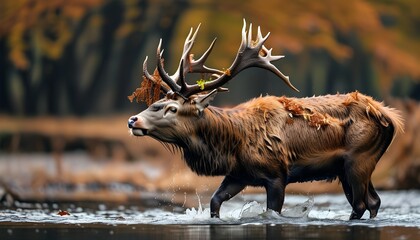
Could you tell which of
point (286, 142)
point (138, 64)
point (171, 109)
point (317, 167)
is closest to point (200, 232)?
point (171, 109)

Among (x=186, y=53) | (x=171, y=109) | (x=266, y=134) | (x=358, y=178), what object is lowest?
(x=358, y=178)

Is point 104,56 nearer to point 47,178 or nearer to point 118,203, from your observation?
point 47,178

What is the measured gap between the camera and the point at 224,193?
1805 centimetres

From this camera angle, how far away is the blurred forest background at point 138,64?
28312 mm

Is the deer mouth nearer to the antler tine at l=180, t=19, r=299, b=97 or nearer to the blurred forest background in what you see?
the antler tine at l=180, t=19, r=299, b=97

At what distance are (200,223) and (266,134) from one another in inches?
62.3

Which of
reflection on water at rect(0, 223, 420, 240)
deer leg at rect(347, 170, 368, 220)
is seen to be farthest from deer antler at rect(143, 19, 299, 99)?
reflection on water at rect(0, 223, 420, 240)

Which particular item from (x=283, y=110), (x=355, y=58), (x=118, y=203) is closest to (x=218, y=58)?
(x=355, y=58)

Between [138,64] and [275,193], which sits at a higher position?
[138,64]

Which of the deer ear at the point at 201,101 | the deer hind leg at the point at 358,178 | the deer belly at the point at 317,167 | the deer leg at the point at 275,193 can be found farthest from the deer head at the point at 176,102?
the deer hind leg at the point at 358,178

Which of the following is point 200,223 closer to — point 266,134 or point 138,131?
point 138,131

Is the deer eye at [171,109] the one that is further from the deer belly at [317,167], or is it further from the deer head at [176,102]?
the deer belly at [317,167]

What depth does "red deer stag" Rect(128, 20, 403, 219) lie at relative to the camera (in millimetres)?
17828

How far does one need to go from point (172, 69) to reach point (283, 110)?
10.1 m
